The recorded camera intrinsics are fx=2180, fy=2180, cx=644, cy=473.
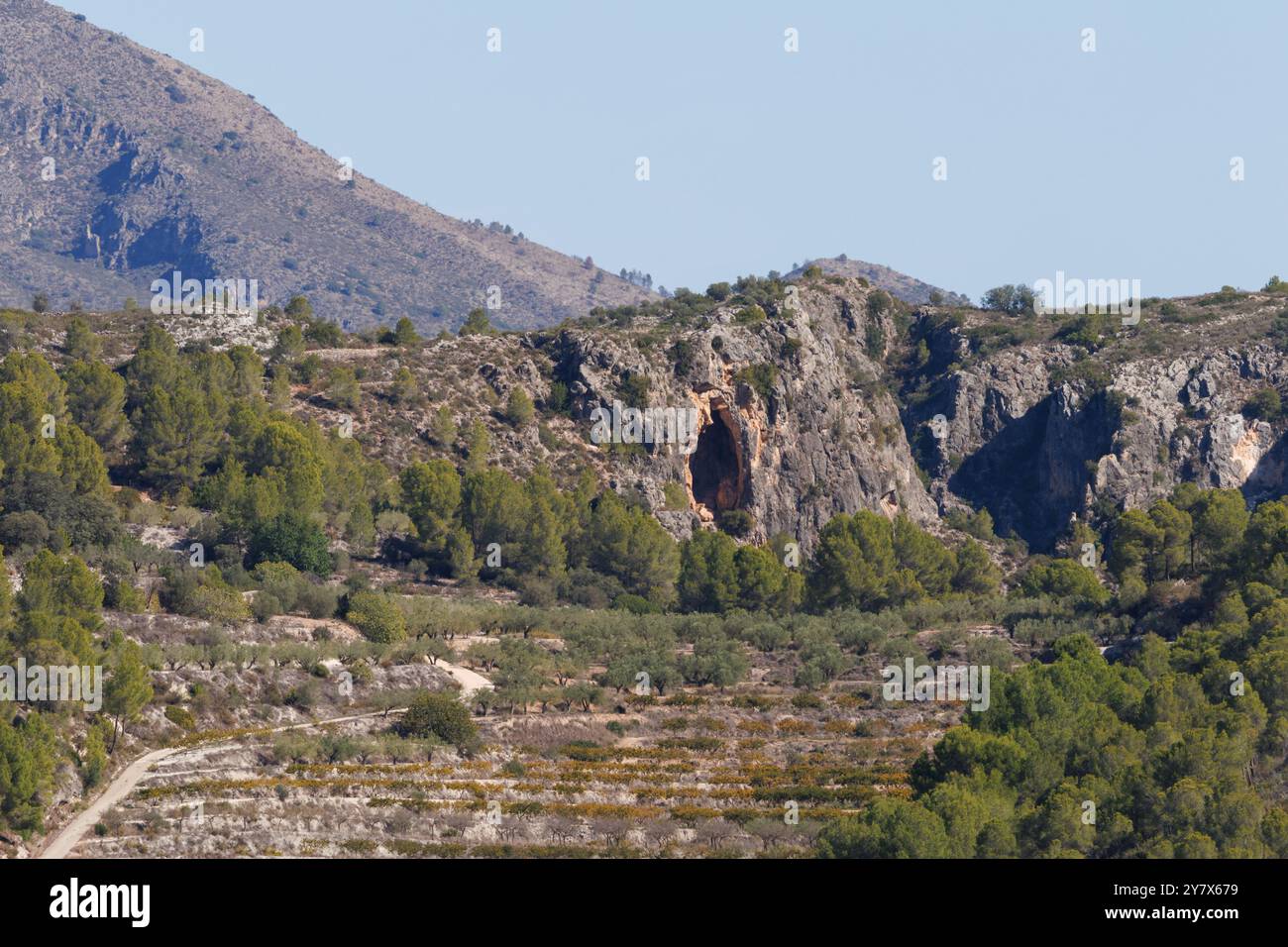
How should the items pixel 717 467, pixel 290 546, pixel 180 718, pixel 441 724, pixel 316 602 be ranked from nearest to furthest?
pixel 180 718 → pixel 441 724 → pixel 316 602 → pixel 290 546 → pixel 717 467

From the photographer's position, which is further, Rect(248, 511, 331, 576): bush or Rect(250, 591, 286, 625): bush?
Rect(248, 511, 331, 576): bush

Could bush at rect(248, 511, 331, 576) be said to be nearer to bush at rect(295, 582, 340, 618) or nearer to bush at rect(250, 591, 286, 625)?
bush at rect(295, 582, 340, 618)

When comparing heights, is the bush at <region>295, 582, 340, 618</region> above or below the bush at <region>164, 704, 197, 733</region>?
above

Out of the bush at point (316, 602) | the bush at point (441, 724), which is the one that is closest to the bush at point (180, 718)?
the bush at point (441, 724)

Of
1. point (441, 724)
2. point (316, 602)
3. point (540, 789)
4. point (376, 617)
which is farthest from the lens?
point (316, 602)

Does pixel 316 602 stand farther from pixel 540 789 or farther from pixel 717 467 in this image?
pixel 717 467

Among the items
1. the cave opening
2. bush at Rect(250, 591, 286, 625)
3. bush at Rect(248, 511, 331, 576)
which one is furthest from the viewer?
the cave opening

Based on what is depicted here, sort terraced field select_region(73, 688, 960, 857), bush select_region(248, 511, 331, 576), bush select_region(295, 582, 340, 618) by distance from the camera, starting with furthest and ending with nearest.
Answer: bush select_region(248, 511, 331, 576) → bush select_region(295, 582, 340, 618) → terraced field select_region(73, 688, 960, 857)

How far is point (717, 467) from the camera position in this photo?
15088cm

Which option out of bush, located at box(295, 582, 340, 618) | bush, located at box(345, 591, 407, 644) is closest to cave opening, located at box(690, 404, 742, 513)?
bush, located at box(345, 591, 407, 644)

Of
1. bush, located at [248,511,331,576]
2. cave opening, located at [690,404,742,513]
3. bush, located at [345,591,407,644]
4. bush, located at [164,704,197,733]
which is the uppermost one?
cave opening, located at [690,404,742,513]

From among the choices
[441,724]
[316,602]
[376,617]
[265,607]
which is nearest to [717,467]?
[316,602]

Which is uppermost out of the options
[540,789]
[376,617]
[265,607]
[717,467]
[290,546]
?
[717,467]

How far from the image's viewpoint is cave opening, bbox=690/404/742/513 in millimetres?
149000
